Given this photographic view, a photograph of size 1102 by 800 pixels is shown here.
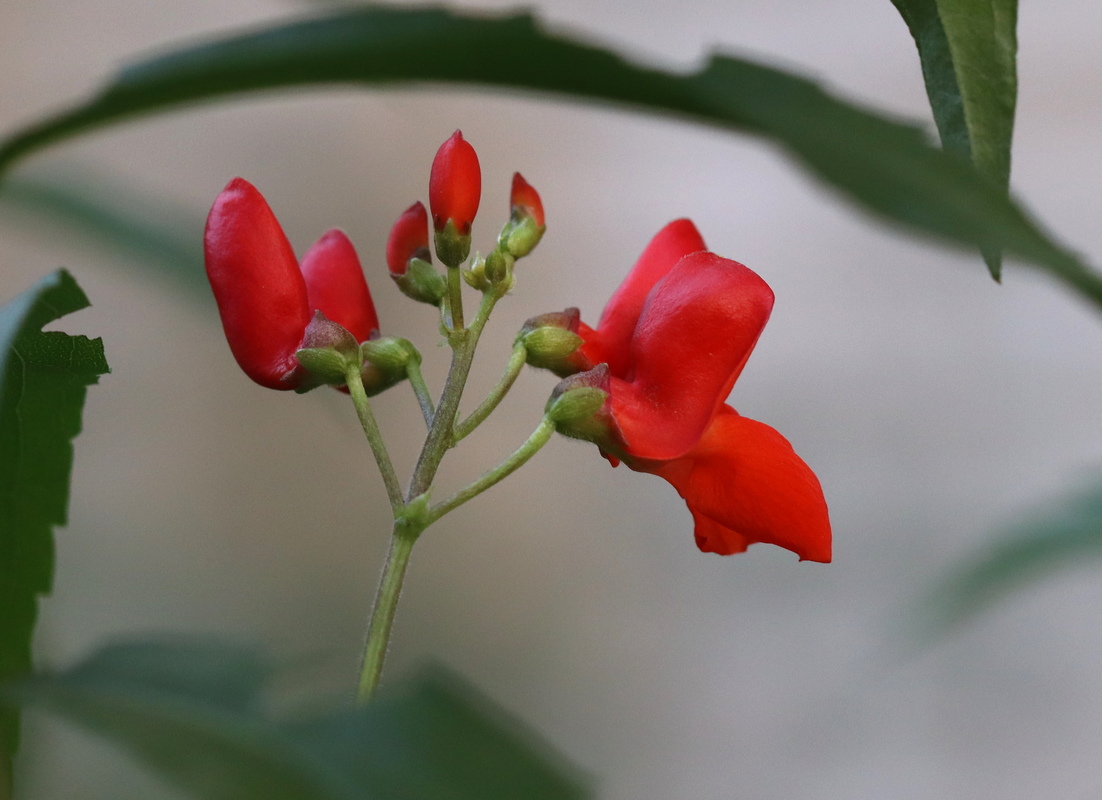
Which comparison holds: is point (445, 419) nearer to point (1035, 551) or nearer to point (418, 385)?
point (418, 385)

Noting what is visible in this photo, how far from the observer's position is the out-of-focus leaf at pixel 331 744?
4.8 inches

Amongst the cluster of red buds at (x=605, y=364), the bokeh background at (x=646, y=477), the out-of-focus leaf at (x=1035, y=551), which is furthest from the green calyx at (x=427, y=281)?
the bokeh background at (x=646, y=477)

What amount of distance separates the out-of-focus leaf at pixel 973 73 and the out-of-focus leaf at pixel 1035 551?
0.67 ft

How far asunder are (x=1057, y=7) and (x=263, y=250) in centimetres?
150

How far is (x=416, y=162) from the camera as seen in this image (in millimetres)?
1754

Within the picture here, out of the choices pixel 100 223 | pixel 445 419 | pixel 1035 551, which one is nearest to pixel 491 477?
pixel 445 419

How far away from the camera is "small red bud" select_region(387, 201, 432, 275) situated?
1.10 ft

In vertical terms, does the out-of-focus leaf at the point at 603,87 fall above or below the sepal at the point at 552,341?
above

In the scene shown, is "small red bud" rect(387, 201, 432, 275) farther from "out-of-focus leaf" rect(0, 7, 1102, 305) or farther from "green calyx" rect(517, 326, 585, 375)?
"out-of-focus leaf" rect(0, 7, 1102, 305)

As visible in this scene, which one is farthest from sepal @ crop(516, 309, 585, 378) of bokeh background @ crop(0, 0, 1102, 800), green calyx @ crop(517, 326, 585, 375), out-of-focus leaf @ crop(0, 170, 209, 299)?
bokeh background @ crop(0, 0, 1102, 800)

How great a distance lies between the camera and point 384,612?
24 centimetres

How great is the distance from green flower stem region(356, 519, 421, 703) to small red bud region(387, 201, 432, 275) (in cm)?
12

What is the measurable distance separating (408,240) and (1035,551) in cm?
27

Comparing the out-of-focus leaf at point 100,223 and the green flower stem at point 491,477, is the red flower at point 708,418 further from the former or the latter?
the out-of-focus leaf at point 100,223
